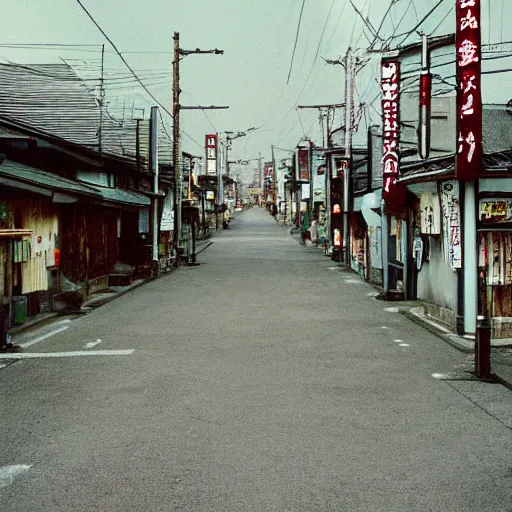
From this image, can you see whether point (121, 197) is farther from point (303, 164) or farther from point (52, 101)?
point (303, 164)

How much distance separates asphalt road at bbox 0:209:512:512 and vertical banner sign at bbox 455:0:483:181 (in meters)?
3.70

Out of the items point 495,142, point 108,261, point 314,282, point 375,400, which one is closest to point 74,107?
point 108,261

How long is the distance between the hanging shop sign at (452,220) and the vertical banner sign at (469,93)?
1172 millimetres

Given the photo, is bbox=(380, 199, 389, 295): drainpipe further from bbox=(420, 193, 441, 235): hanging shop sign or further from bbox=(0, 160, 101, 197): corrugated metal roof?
bbox=(0, 160, 101, 197): corrugated metal roof

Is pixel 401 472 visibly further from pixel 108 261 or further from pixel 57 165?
pixel 108 261

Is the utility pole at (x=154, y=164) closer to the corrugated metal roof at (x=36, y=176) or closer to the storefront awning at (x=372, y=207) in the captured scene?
the storefront awning at (x=372, y=207)

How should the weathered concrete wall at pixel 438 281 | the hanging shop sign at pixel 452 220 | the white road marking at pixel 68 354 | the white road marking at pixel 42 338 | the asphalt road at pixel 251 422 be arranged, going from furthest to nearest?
1. the weathered concrete wall at pixel 438 281
2. the hanging shop sign at pixel 452 220
3. the white road marking at pixel 42 338
4. the white road marking at pixel 68 354
5. the asphalt road at pixel 251 422

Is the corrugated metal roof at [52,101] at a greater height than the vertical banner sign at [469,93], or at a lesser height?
greater

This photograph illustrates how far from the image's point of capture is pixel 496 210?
45.4ft

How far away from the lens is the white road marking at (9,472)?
242 inches

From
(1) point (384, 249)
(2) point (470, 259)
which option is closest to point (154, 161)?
(1) point (384, 249)

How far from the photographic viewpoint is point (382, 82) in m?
20.6

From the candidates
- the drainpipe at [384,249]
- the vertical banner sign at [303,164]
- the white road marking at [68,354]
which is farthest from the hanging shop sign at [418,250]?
the vertical banner sign at [303,164]

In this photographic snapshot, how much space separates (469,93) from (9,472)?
35.3ft
